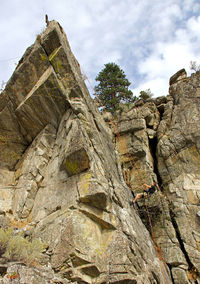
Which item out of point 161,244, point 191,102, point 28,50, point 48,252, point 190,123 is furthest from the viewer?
point 191,102

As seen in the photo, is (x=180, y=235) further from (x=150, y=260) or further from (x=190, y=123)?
(x=190, y=123)

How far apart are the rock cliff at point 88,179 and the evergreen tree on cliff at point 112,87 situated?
24.8 feet

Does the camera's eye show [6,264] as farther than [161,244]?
No

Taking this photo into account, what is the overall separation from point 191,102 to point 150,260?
10501 millimetres

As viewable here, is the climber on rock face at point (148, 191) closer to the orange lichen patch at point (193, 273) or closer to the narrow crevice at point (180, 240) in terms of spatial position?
the narrow crevice at point (180, 240)

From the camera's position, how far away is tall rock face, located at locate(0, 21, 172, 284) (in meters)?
7.58

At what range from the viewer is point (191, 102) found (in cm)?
1622

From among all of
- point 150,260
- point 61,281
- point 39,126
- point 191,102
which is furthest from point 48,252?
point 191,102

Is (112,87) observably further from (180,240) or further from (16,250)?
(16,250)

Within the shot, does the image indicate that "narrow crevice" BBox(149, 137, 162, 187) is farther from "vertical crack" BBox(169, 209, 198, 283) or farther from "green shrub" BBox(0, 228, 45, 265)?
"green shrub" BBox(0, 228, 45, 265)

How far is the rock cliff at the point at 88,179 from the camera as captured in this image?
7.87 meters

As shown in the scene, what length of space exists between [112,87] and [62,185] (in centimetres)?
1756

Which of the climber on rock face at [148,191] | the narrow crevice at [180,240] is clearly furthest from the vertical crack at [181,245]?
the climber on rock face at [148,191]

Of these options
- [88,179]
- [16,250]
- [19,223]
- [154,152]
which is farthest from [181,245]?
[16,250]
